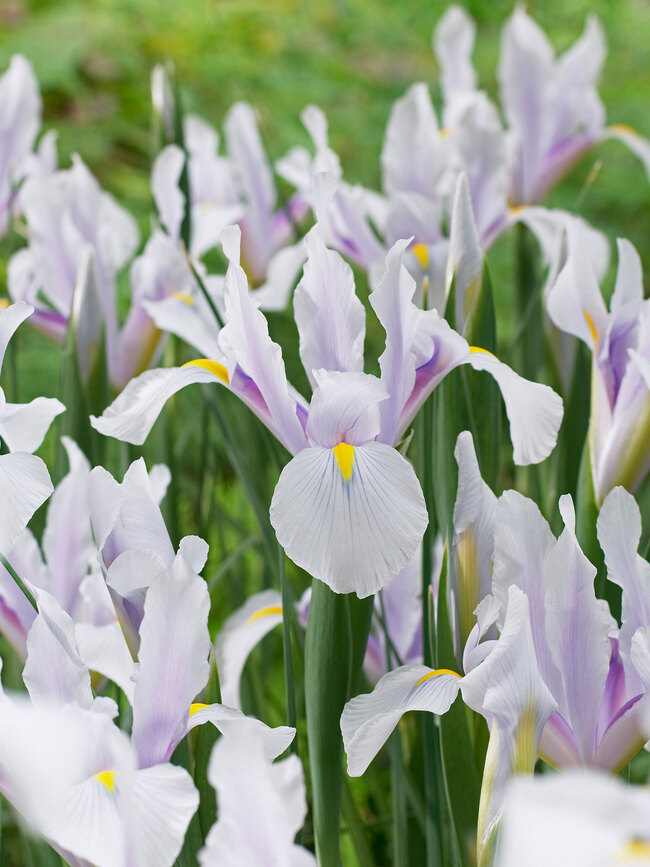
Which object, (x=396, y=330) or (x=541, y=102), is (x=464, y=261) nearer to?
(x=396, y=330)

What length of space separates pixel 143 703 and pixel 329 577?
85 mm

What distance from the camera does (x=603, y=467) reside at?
1.88ft

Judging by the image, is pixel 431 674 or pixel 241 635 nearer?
pixel 431 674

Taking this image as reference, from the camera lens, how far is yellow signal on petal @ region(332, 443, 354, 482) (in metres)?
0.44

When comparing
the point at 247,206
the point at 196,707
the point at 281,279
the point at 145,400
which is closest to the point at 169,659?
the point at 196,707

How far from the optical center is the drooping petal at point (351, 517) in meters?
0.41

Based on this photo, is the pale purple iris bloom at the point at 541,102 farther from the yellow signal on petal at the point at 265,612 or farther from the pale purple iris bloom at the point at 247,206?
the yellow signal on petal at the point at 265,612

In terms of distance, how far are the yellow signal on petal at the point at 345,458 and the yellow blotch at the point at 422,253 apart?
1.23 feet

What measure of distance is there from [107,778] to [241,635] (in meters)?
0.26

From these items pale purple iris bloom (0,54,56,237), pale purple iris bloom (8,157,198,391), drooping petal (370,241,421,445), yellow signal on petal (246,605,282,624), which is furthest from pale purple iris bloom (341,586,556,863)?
pale purple iris bloom (0,54,56,237)

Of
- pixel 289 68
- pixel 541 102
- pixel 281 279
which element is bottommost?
pixel 289 68

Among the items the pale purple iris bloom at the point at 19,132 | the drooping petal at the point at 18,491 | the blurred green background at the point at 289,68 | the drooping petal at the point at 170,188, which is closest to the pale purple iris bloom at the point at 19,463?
the drooping petal at the point at 18,491

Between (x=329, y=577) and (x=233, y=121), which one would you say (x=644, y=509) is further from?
(x=233, y=121)

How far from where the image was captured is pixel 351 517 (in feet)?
1.38
